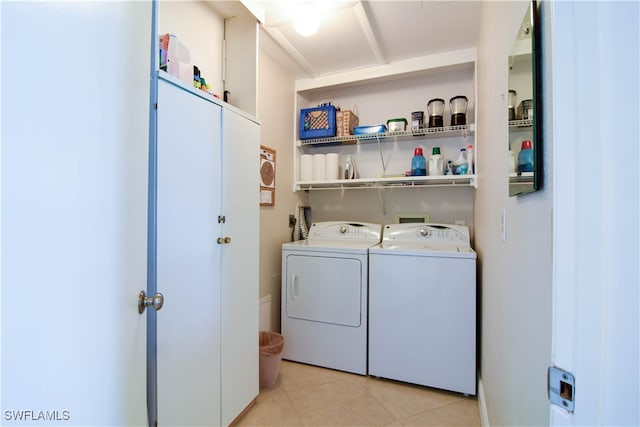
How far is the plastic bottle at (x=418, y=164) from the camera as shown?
98.9 inches

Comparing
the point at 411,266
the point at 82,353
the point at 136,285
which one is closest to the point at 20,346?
the point at 82,353

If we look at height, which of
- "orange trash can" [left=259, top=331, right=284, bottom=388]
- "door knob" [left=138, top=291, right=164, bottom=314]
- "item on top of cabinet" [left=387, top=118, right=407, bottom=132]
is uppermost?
"item on top of cabinet" [left=387, top=118, right=407, bottom=132]

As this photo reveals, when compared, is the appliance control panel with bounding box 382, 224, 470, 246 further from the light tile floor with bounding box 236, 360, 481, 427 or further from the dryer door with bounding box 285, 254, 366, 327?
the light tile floor with bounding box 236, 360, 481, 427

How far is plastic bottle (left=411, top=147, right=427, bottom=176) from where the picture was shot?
251 cm

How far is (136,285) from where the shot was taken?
2.73ft

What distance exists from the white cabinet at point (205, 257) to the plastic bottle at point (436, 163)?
5.00 ft

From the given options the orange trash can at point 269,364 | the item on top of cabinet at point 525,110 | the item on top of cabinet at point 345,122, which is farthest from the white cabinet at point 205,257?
the item on top of cabinet at point 525,110

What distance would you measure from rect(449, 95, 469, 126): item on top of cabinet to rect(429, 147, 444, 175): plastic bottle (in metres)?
0.26

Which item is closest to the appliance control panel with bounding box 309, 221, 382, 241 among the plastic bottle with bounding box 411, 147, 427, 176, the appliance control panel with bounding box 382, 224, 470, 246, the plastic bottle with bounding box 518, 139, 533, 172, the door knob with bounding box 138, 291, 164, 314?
the appliance control panel with bounding box 382, 224, 470, 246

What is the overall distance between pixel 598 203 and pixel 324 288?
6.82ft

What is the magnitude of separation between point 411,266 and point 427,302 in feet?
0.90

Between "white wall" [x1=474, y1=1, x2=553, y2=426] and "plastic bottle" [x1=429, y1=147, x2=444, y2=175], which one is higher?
"plastic bottle" [x1=429, y1=147, x2=444, y2=175]

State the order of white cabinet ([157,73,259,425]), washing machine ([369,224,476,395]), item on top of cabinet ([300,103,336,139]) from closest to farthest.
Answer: white cabinet ([157,73,259,425]) → washing machine ([369,224,476,395]) → item on top of cabinet ([300,103,336,139])

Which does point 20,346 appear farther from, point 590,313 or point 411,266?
point 411,266
